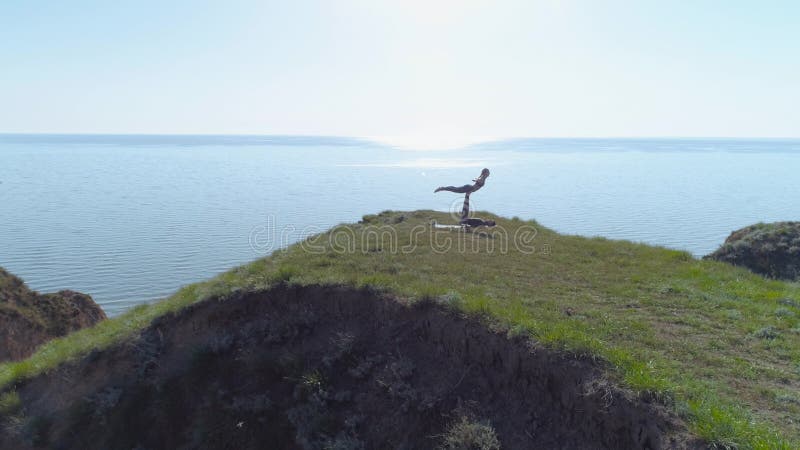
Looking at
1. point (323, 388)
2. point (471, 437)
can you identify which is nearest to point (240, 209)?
point (323, 388)

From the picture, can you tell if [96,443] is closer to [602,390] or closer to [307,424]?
[307,424]

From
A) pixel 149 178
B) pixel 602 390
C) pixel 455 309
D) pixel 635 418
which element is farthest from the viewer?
pixel 149 178

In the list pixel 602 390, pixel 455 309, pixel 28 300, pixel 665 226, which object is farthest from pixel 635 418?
pixel 665 226

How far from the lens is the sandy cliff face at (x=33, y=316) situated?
17234 mm

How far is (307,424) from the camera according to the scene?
981 centimetres

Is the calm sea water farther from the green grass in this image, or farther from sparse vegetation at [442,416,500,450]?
sparse vegetation at [442,416,500,450]

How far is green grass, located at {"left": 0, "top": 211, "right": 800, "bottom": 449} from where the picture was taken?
787 centimetres

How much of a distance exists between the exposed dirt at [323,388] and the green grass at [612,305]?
474 mm

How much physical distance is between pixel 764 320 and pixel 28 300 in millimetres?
22620

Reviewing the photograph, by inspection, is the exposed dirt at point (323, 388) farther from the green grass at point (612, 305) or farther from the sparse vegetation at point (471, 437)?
the green grass at point (612, 305)

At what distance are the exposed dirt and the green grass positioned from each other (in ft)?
1.55

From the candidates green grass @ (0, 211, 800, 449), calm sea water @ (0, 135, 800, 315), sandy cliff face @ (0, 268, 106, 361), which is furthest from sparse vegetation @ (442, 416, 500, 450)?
calm sea water @ (0, 135, 800, 315)

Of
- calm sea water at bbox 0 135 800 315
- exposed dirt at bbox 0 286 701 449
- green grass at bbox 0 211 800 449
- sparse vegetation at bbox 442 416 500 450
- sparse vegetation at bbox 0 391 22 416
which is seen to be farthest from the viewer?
calm sea water at bbox 0 135 800 315

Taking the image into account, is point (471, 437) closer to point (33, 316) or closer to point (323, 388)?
point (323, 388)
